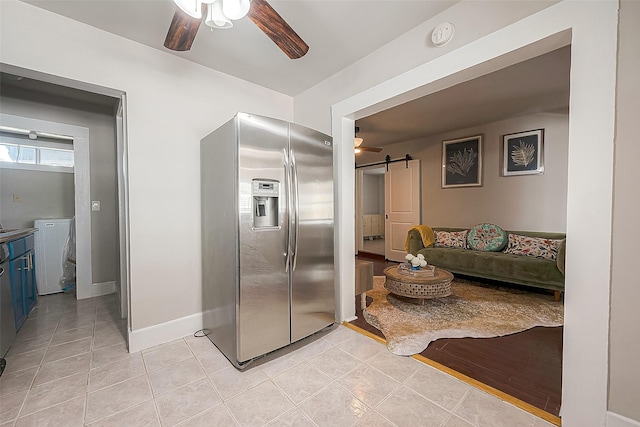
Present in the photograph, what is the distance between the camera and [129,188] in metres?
2.00

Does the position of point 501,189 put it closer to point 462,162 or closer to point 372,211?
point 462,162

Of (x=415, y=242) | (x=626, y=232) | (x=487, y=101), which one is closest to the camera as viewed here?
(x=626, y=232)

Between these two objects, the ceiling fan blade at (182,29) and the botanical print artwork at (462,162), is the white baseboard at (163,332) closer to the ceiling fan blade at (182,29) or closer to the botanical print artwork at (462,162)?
the ceiling fan blade at (182,29)

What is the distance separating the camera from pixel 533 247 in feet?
11.0

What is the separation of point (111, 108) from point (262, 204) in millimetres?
2877

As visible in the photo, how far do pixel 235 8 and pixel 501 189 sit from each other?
14.6 ft

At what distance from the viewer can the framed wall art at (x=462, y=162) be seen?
428 centimetres

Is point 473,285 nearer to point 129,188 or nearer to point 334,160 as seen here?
point 334,160

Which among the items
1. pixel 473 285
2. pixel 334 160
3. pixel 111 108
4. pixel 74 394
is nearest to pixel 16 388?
pixel 74 394

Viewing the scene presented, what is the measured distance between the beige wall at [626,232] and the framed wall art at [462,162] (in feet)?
→ 11.2

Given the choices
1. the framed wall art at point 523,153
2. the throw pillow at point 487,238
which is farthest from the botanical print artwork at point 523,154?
the throw pillow at point 487,238

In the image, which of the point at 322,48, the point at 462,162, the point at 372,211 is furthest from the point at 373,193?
the point at 322,48

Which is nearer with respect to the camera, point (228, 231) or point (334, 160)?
point (228, 231)

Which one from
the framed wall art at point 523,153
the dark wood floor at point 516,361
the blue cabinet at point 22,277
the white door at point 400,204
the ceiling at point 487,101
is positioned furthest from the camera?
the white door at point 400,204
